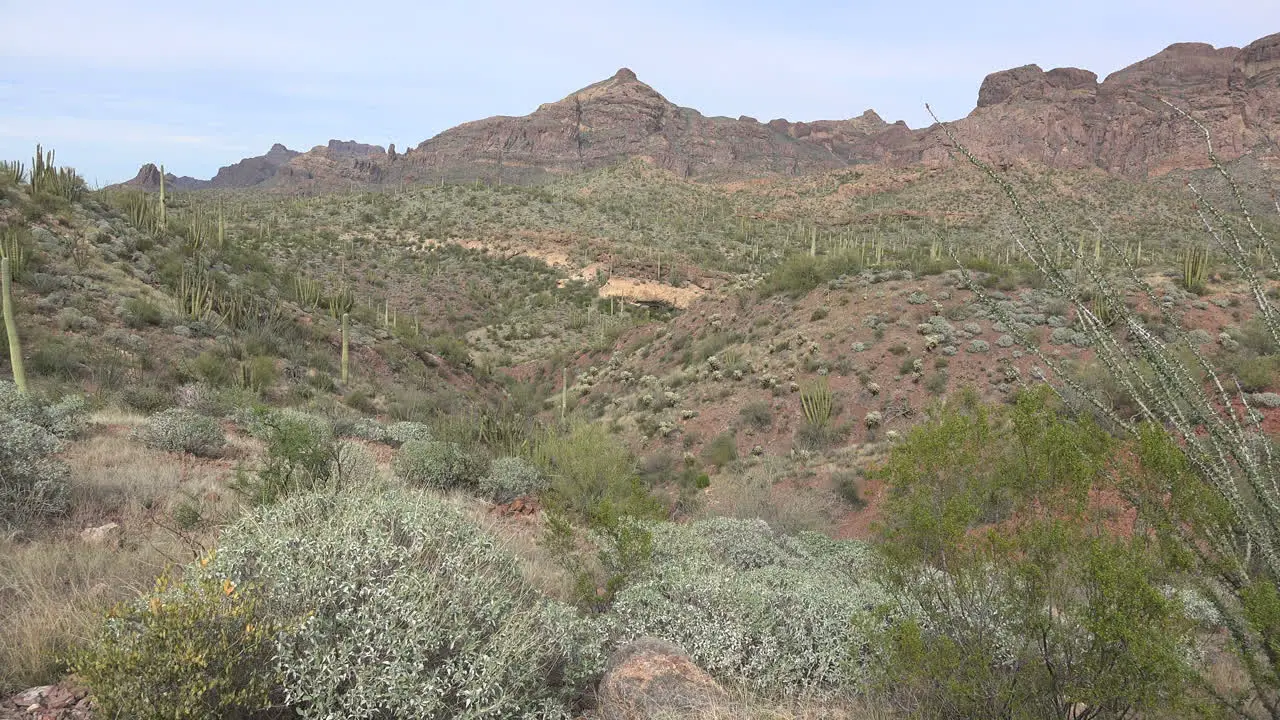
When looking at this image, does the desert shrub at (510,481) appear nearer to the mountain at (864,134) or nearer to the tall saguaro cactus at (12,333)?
the tall saguaro cactus at (12,333)

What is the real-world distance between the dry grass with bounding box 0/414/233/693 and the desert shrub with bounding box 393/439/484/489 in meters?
2.34

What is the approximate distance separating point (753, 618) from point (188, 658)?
3362 millimetres

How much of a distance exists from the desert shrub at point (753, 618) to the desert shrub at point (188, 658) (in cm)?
224

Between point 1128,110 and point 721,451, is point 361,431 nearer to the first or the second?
point 721,451

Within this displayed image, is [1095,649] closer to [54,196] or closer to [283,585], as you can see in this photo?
[283,585]

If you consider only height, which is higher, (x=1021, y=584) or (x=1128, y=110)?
(x=1128, y=110)

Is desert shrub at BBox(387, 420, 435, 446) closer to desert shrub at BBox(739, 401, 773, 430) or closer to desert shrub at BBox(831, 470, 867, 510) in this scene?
desert shrub at BBox(831, 470, 867, 510)

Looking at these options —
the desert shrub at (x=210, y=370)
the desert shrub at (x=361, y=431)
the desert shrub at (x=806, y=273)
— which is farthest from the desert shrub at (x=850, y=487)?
the desert shrub at (x=210, y=370)

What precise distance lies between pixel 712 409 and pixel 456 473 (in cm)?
974

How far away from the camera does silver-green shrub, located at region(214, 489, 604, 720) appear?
3193 mm

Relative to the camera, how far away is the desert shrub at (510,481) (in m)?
10.4

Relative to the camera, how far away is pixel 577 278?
1679 inches

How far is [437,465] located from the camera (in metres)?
9.88

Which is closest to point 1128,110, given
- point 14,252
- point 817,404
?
point 817,404
